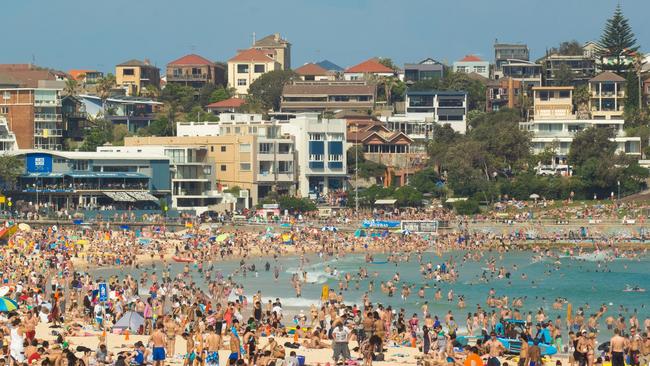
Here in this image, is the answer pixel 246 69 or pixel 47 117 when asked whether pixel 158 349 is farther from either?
pixel 246 69

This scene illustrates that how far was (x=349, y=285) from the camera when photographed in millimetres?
52656

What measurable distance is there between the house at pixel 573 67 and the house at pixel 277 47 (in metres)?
29.0

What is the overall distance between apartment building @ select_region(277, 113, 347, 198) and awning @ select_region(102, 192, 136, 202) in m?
14.1

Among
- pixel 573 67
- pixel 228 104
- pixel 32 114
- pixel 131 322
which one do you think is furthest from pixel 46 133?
pixel 131 322

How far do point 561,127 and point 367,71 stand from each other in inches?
1284

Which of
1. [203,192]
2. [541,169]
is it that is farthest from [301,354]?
[541,169]

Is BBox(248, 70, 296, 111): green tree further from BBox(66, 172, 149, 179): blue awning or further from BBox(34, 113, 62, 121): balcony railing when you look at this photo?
BBox(66, 172, 149, 179): blue awning

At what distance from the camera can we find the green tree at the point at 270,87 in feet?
368

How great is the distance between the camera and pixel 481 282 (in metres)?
54.8

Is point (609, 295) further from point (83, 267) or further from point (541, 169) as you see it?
point (541, 169)

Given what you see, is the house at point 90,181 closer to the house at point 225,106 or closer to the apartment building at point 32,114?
the apartment building at point 32,114

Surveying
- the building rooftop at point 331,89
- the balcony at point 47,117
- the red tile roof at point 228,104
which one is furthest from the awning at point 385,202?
the red tile roof at point 228,104

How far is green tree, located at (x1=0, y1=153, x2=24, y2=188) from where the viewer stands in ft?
249

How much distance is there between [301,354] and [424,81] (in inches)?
3367
